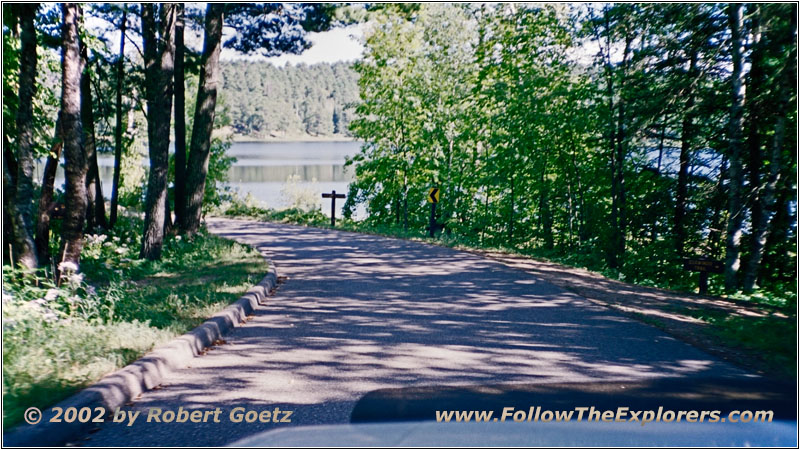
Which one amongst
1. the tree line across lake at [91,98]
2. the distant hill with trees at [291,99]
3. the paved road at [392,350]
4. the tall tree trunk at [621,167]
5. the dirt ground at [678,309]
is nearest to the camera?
the paved road at [392,350]

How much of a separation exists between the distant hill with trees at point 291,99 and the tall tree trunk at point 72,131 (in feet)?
315

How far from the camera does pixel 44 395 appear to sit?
4465 millimetres

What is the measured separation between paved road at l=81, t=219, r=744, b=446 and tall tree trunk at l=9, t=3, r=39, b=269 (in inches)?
158

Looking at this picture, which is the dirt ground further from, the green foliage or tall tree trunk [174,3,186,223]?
the green foliage

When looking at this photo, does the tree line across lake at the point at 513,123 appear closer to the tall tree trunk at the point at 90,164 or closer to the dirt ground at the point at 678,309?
the tall tree trunk at the point at 90,164

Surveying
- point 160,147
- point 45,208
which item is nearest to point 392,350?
point 160,147

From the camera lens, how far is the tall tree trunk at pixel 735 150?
12.2m

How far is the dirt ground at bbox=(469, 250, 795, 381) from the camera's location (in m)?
6.19

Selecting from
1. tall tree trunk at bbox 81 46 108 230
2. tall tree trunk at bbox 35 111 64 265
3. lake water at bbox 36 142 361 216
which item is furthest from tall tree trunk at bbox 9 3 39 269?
lake water at bbox 36 142 361 216

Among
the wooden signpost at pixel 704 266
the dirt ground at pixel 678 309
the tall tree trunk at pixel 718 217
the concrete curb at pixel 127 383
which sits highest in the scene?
the tall tree trunk at pixel 718 217

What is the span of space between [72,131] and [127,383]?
526 centimetres

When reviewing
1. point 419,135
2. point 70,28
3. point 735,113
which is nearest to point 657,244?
point 735,113

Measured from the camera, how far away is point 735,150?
40.0 ft

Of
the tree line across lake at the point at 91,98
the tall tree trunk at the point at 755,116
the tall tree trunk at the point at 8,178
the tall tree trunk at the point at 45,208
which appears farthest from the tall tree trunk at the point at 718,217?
the tall tree trunk at the point at 8,178
